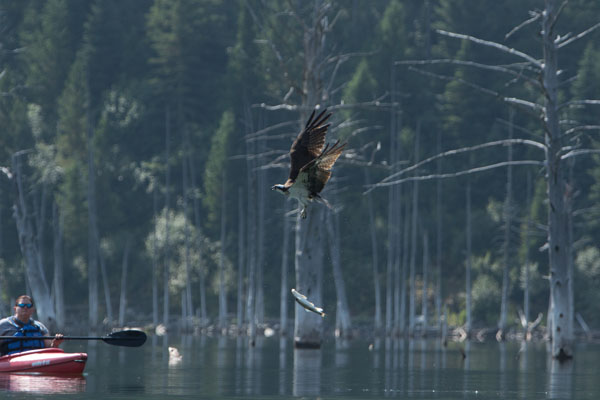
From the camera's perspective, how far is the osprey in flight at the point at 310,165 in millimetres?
21469

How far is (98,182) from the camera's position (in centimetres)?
8719

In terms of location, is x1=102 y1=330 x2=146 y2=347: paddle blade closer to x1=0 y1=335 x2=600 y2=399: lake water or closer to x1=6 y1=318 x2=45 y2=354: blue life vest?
x1=0 y1=335 x2=600 y2=399: lake water

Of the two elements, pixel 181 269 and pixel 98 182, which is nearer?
pixel 181 269

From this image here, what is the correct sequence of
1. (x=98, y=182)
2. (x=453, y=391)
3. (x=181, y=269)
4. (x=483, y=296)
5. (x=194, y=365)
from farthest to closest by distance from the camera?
(x=98, y=182)
(x=181, y=269)
(x=483, y=296)
(x=194, y=365)
(x=453, y=391)

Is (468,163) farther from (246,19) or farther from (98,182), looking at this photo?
(98,182)

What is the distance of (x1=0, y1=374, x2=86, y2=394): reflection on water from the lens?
24362 mm

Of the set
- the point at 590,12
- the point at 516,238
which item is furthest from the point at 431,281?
the point at 590,12

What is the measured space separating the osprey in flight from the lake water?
466cm

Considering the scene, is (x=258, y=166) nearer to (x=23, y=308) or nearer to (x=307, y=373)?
(x=307, y=373)

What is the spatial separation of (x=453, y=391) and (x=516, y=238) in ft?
181

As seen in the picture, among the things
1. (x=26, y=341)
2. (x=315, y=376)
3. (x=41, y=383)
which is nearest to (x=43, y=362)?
(x=26, y=341)

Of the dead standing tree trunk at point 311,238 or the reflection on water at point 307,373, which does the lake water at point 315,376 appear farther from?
the dead standing tree trunk at point 311,238

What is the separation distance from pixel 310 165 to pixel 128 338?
33.6 ft

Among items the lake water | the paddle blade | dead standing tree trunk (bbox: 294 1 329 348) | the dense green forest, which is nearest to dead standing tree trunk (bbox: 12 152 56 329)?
the lake water
